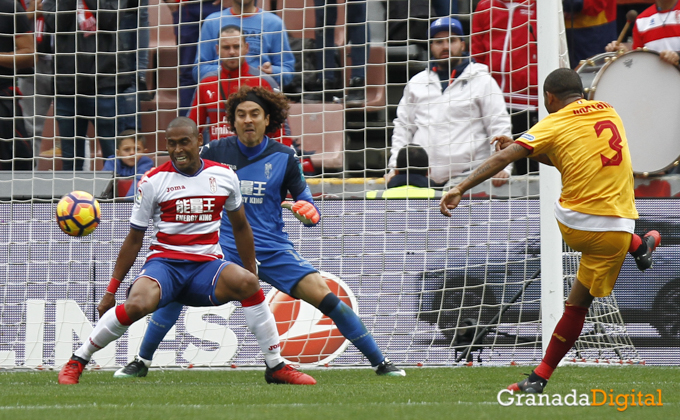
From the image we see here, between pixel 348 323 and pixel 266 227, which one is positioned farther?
pixel 266 227

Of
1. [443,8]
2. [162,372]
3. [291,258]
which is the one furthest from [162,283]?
[443,8]

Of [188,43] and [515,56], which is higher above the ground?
[188,43]

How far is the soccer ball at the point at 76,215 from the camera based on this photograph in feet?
18.6

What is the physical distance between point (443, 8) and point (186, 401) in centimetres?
499

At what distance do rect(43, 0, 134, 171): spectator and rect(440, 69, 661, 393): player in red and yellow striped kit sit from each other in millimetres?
4416

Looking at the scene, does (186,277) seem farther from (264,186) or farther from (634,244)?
(634,244)

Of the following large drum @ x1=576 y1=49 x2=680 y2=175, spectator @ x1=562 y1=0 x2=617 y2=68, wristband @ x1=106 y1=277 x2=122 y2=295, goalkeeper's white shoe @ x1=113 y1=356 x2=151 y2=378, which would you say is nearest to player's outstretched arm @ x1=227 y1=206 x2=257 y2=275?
wristband @ x1=106 y1=277 x2=122 y2=295

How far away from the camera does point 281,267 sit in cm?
598

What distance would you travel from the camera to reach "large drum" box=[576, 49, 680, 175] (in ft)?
24.9

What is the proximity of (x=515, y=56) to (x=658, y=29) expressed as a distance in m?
2.21

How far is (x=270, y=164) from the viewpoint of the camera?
6.11m

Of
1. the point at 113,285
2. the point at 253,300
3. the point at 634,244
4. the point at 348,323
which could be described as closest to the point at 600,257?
the point at 634,244
